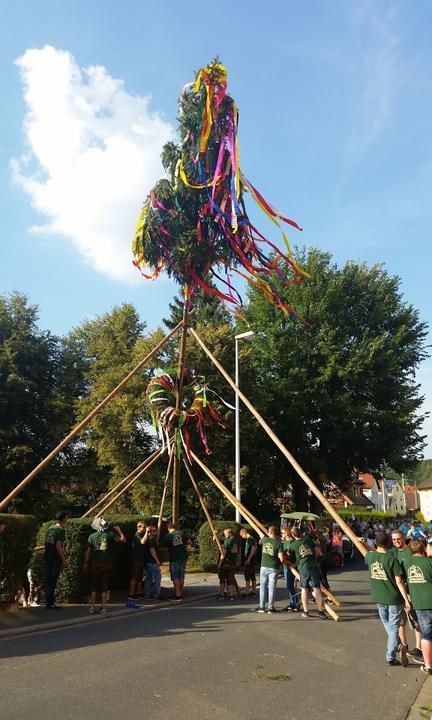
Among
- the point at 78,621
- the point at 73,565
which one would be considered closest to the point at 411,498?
the point at 73,565

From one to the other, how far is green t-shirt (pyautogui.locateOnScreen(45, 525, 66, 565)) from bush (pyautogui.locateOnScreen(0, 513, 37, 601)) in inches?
14.5

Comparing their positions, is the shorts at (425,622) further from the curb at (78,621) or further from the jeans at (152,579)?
the jeans at (152,579)

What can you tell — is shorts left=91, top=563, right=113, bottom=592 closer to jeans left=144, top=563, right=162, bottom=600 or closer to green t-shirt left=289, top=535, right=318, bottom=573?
jeans left=144, top=563, right=162, bottom=600

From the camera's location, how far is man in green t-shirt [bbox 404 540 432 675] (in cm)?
665

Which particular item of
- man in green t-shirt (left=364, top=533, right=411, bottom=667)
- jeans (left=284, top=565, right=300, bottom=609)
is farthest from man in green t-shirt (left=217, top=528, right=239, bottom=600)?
man in green t-shirt (left=364, top=533, right=411, bottom=667)

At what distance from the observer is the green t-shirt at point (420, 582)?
262 inches

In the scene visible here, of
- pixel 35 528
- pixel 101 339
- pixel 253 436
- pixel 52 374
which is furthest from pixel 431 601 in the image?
pixel 101 339

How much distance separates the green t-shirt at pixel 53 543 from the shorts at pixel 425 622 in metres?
5.90

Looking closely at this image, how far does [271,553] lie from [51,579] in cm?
397

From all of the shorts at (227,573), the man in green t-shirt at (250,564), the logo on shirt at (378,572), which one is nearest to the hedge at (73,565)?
the shorts at (227,573)

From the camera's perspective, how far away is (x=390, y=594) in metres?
7.07

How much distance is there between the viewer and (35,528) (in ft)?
31.3

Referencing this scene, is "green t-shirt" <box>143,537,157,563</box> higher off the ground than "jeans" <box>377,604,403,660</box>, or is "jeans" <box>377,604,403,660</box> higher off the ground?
"green t-shirt" <box>143,537,157,563</box>

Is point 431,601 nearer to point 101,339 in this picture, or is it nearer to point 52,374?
point 52,374
